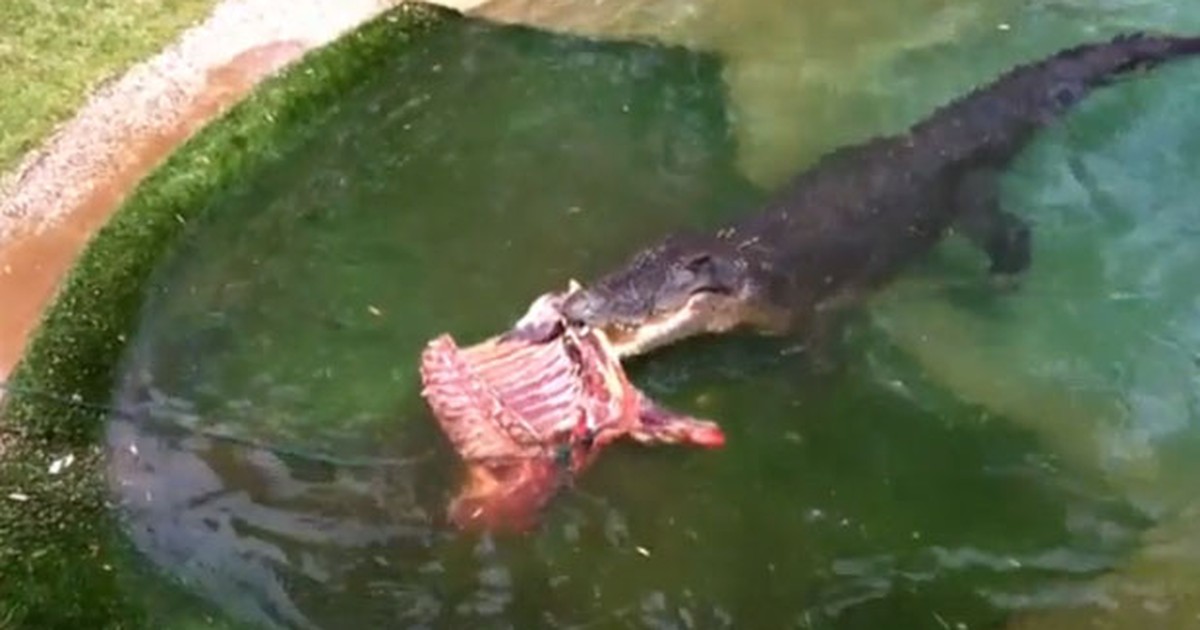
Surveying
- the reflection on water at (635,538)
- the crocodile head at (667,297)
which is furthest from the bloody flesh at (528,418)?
the crocodile head at (667,297)

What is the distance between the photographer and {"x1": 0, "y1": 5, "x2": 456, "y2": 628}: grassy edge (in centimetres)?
316

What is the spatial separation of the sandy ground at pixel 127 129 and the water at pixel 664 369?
9.7 inches

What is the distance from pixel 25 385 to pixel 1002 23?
3178 mm

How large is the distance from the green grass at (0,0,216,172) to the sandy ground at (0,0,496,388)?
0.06 metres

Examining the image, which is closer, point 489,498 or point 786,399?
point 489,498

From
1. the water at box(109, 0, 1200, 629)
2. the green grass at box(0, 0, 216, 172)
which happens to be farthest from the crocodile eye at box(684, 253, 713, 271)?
the green grass at box(0, 0, 216, 172)

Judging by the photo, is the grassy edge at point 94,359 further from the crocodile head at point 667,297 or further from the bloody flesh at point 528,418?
the crocodile head at point 667,297

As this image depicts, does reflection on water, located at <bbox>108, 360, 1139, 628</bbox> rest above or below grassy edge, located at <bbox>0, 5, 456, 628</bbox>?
below

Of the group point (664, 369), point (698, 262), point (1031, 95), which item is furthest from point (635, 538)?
point (1031, 95)

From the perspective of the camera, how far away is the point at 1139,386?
3812mm

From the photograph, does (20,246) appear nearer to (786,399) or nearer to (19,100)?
(19,100)

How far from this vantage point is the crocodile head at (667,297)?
361 cm

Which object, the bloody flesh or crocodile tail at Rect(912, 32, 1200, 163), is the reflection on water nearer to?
the bloody flesh

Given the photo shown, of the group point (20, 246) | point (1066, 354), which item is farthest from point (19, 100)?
point (1066, 354)
